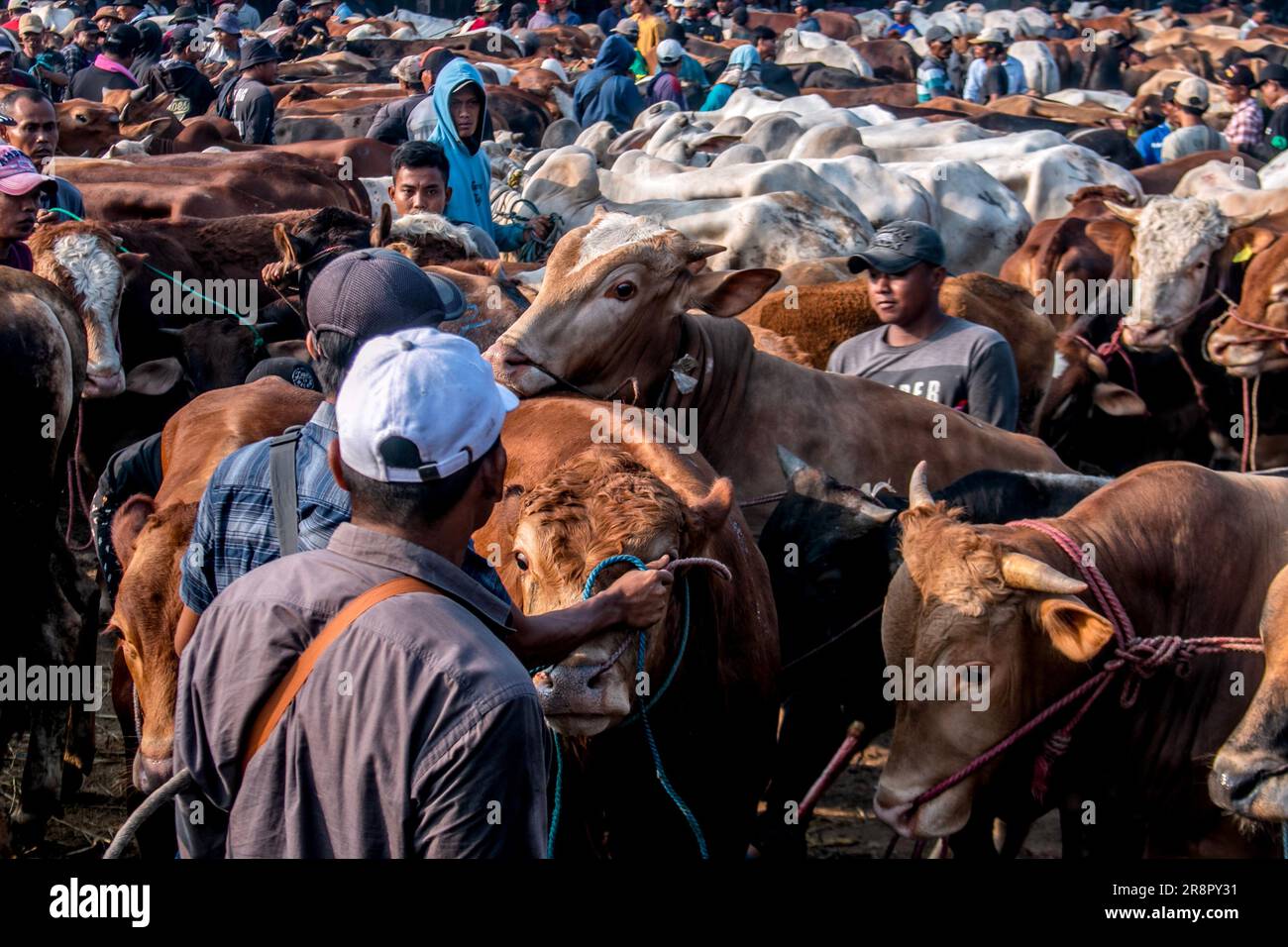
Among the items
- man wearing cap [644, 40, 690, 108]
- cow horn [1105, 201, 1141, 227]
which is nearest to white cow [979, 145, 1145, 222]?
cow horn [1105, 201, 1141, 227]

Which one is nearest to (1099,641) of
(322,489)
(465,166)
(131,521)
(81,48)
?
(322,489)

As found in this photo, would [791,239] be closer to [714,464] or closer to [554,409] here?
[714,464]

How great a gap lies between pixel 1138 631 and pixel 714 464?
180cm

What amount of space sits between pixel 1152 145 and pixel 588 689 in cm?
1727

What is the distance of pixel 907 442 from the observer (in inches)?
219

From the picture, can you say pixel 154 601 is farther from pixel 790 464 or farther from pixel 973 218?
pixel 973 218

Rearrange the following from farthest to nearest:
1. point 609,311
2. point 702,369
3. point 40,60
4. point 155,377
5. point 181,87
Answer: point 40,60, point 181,87, point 155,377, point 702,369, point 609,311

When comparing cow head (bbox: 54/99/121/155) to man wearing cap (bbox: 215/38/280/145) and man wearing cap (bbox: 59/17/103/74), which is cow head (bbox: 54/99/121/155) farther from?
man wearing cap (bbox: 59/17/103/74)

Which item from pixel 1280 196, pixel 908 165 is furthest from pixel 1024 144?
pixel 1280 196

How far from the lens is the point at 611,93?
18.0m

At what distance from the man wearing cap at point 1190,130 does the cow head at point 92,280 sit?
1407 cm

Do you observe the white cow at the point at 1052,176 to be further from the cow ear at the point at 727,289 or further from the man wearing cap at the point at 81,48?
the man wearing cap at the point at 81,48

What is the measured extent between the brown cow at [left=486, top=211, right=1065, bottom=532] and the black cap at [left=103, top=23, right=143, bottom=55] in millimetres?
14856

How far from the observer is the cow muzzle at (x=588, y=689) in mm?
3199
